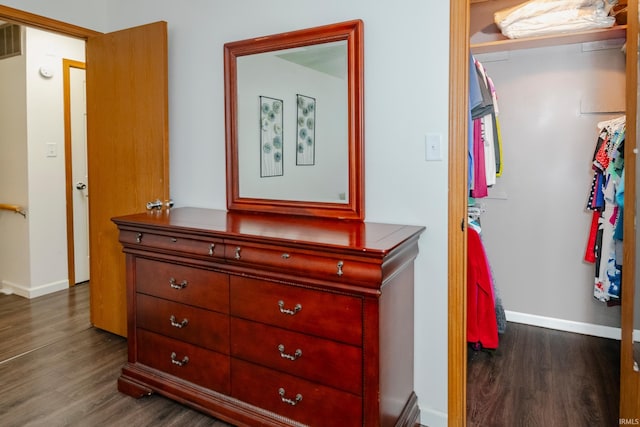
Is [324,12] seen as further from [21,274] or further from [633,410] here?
[21,274]

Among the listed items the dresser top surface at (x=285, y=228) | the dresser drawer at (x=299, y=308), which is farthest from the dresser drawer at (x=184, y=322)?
the dresser top surface at (x=285, y=228)

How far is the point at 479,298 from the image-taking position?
276 cm

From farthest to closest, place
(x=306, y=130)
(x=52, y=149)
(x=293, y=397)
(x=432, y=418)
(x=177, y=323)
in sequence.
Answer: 1. (x=52, y=149)
2. (x=306, y=130)
3. (x=177, y=323)
4. (x=432, y=418)
5. (x=293, y=397)

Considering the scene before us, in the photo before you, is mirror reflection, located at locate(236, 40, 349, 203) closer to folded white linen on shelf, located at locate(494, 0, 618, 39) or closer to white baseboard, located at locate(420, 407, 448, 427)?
white baseboard, located at locate(420, 407, 448, 427)

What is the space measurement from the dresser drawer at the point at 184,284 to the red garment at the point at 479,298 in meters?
1.49

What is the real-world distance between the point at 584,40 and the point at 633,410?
229 cm

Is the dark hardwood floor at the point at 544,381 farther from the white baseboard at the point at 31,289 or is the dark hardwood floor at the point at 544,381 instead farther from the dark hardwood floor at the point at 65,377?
the white baseboard at the point at 31,289

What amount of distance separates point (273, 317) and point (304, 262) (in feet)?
0.99

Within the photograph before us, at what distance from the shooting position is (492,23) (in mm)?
3152

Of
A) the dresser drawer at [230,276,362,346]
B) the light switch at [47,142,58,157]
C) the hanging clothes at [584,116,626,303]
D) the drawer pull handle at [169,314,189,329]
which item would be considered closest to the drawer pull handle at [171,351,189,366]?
the drawer pull handle at [169,314,189,329]

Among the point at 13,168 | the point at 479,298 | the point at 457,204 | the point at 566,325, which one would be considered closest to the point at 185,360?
the point at 457,204

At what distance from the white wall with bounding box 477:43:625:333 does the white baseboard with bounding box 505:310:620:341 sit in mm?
15

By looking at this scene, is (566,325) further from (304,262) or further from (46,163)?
(46,163)

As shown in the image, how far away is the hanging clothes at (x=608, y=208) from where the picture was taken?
8.99 feet
